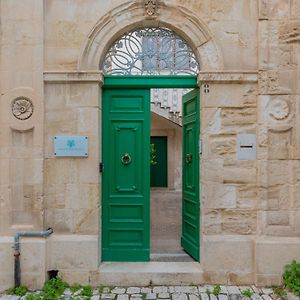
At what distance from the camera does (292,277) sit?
12.6 ft

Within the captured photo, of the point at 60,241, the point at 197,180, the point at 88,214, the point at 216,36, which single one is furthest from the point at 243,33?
the point at 60,241

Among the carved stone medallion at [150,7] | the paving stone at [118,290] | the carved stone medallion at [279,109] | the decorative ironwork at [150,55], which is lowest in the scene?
the paving stone at [118,290]

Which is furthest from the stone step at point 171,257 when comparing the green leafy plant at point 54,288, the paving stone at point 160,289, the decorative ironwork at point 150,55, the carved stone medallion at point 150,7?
the carved stone medallion at point 150,7

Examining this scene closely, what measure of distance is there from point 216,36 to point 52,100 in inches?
86.2

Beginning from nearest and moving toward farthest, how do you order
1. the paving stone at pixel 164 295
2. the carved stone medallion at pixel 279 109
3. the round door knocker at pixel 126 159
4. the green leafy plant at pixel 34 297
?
the green leafy plant at pixel 34 297
the paving stone at pixel 164 295
the carved stone medallion at pixel 279 109
the round door knocker at pixel 126 159

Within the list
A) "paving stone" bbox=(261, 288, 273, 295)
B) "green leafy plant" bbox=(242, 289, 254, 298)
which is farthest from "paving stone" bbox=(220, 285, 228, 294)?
"paving stone" bbox=(261, 288, 273, 295)

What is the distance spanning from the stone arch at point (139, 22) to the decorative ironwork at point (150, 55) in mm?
206

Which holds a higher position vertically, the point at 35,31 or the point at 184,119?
the point at 35,31

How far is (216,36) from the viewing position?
408 cm

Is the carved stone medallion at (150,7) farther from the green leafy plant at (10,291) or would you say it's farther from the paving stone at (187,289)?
the green leafy plant at (10,291)

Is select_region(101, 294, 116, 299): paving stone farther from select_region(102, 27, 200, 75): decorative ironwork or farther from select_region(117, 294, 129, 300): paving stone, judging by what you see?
select_region(102, 27, 200, 75): decorative ironwork

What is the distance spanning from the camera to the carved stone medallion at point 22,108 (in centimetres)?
404

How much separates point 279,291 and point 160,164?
30.9 feet

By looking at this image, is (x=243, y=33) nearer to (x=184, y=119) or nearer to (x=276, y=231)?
(x=184, y=119)
